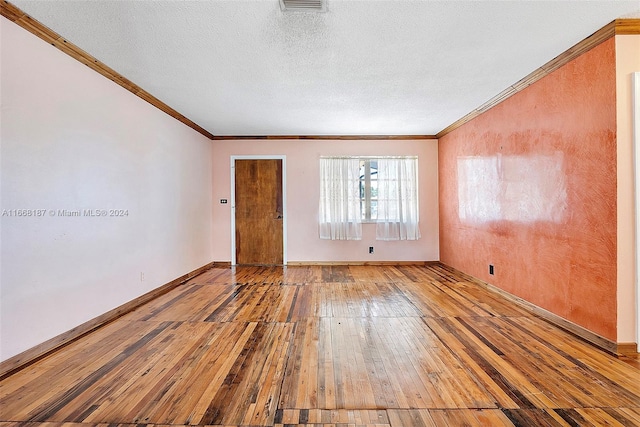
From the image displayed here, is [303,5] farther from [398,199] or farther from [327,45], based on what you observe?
[398,199]

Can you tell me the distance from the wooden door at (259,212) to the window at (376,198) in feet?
2.95

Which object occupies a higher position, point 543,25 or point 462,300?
point 543,25

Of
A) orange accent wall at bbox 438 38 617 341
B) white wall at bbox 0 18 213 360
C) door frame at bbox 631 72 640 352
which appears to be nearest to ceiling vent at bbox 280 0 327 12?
white wall at bbox 0 18 213 360

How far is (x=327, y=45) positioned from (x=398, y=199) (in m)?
3.69

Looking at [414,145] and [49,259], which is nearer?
[49,259]

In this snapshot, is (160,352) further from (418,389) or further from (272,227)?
(272,227)

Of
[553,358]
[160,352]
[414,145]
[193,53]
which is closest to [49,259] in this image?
[160,352]

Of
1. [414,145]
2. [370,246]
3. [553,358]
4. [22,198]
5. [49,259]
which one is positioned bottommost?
[553,358]

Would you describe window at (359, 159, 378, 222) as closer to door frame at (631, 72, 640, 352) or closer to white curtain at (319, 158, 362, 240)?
white curtain at (319, 158, 362, 240)

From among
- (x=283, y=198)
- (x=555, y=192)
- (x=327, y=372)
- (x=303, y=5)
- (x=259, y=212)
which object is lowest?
(x=327, y=372)

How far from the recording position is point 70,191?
2520 millimetres

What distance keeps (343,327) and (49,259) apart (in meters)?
2.49

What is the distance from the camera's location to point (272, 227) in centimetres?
577

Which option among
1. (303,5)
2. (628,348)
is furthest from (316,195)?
(628,348)
